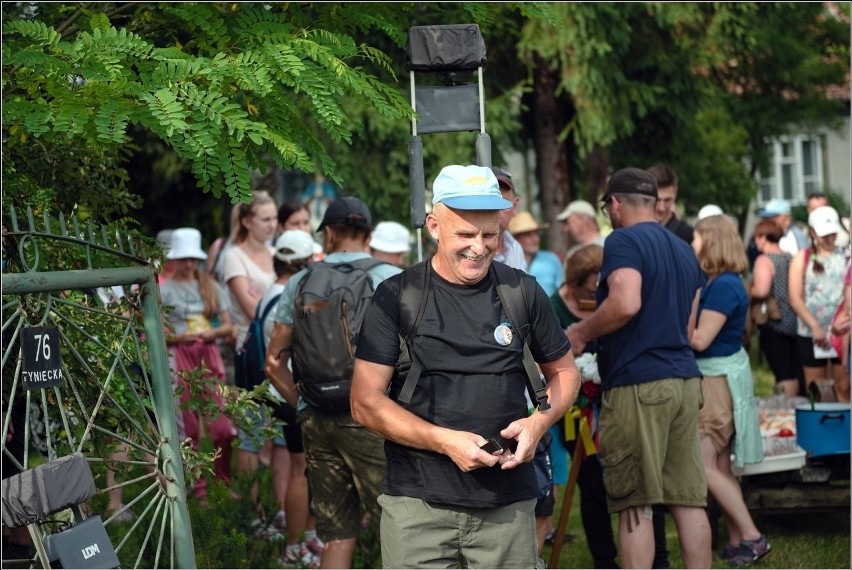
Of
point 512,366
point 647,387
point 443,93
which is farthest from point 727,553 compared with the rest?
point 512,366

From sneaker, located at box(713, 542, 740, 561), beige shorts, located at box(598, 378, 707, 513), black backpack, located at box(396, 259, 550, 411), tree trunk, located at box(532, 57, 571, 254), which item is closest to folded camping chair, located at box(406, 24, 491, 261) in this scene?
black backpack, located at box(396, 259, 550, 411)

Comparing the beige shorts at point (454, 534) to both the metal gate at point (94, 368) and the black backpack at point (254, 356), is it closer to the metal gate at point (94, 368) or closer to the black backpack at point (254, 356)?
the metal gate at point (94, 368)

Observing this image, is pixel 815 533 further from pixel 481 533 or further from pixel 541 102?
pixel 541 102

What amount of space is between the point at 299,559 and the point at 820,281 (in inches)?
207

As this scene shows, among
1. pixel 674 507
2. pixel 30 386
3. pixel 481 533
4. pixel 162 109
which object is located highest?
pixel 162 109

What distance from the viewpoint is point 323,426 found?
6.00 metres

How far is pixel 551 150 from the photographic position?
1814 centimetres

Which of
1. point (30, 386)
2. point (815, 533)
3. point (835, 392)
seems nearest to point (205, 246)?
point (835, 392)

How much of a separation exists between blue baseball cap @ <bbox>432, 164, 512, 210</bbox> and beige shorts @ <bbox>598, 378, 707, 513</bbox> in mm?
2187

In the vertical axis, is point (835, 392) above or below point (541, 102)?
below

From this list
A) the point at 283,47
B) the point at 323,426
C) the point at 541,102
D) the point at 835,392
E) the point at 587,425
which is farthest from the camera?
the point at 541,102

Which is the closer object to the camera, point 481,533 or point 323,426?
point 481,533

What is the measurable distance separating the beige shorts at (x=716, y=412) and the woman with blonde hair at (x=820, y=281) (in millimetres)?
3307

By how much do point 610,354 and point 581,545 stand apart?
2.09m
